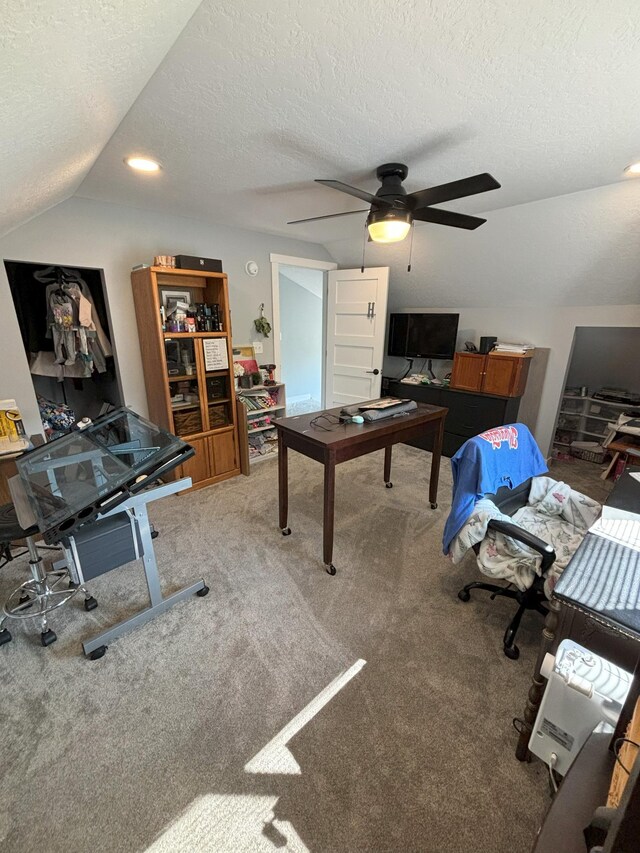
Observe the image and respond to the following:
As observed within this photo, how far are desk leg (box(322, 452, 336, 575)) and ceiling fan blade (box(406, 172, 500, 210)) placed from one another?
1.49 metres

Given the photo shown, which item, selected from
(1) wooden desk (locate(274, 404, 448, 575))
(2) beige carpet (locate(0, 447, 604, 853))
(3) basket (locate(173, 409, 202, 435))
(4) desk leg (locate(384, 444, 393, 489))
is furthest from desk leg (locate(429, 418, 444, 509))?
(3) basket (locate(173, 409, 202, 435))

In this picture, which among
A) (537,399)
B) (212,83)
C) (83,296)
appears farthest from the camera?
(537,399)

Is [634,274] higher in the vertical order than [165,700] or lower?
higher

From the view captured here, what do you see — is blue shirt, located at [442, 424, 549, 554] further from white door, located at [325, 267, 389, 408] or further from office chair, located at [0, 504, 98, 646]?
white door, located at [325, 267, 389, 408]

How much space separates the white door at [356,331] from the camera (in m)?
4.06

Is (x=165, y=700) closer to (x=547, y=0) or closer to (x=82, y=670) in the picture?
(x=82, y=670)

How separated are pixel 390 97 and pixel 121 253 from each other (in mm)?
2476

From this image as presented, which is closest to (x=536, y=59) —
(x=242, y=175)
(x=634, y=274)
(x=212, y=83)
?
(x=212, y=83)

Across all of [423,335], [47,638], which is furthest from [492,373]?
[47,638]

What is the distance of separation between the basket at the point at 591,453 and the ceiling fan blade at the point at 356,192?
3.70 metres

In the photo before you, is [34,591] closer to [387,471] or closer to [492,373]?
[387,471]

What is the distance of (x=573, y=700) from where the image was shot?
1055 mm

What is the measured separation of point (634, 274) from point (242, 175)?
10.9 ft

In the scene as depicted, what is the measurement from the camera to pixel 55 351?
2.91m
